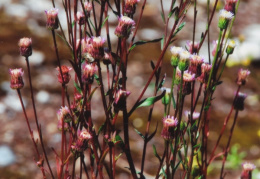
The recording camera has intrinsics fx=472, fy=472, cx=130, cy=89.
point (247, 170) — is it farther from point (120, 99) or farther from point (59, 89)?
point (59, 89)

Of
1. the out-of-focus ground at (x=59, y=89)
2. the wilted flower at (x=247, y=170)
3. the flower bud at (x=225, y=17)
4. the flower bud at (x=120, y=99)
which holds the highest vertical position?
the flower bud at (x=225, y=17)

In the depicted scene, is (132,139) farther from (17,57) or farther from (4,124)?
(17,57)

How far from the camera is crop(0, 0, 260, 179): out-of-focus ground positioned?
1988 millimetres

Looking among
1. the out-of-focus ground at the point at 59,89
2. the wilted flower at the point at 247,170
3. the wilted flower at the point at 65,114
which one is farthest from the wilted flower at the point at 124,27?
the out-of-focus ground at the point at 59,89

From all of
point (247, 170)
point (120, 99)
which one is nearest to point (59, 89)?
point (247, 170)

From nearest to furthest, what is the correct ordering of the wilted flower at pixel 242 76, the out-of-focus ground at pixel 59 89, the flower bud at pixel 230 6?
the flower bud at pixel 230 6, the wilted flower at pixel 242 76, the out-of-focus ground at pixel 59 89

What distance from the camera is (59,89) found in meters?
2.42

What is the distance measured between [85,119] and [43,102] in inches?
50.5

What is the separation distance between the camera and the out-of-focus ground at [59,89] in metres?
1.99

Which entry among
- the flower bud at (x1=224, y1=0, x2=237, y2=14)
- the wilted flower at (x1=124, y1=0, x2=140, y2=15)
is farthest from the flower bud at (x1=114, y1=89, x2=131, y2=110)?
the flower bud at (x1=224, y1=0, x2=237, y2=14)

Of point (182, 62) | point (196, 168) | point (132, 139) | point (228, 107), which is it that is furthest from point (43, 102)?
point (182, 62)

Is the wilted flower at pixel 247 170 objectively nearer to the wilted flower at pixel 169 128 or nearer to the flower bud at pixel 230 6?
the wilted flower at pixel 169 128

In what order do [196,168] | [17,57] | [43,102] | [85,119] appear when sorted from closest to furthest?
[85,119], [196,168], [43,102], [17,57]

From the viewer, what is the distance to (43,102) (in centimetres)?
232
